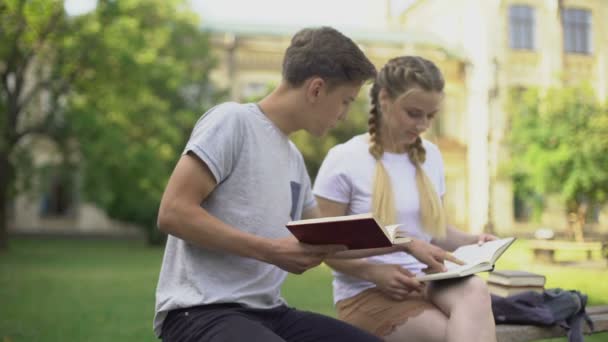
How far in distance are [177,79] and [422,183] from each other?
18098 mm

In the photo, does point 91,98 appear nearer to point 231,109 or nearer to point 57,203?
point 57,203

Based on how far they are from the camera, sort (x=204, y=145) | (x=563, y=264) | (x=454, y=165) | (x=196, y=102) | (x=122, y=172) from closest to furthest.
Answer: (x=204, y=145), (x=563, y=264), (x=122, y=172), (x=196, y=102), (x=454, y=165)

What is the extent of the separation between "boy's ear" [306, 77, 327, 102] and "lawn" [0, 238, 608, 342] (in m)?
4.57

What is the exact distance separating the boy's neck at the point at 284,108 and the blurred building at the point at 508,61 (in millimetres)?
26821

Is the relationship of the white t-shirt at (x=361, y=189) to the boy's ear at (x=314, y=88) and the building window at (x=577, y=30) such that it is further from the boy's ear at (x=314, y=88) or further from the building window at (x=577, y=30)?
the building window at (x=577, y=30)

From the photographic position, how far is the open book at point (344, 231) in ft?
6.97

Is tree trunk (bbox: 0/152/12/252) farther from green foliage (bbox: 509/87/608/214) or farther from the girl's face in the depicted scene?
the girl's face

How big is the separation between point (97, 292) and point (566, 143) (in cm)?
1752

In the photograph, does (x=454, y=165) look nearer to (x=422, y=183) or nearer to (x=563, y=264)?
(x=563, y=264)

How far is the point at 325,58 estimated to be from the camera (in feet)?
8.24

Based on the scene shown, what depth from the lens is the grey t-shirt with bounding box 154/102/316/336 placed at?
2.38 metres

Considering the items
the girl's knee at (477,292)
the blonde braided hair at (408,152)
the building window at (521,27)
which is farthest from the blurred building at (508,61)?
the girl's knee at (477,292)

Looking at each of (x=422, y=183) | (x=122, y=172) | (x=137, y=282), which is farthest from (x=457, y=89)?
A: (x=422, y=183)

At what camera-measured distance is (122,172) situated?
19.0 meters
